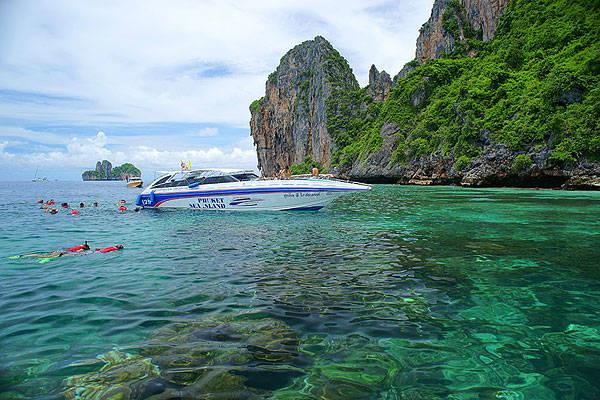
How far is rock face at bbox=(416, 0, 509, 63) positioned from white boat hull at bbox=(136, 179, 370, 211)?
67298 millimetres

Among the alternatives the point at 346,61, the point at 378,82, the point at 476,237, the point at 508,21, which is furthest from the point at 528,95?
the point at 346,61

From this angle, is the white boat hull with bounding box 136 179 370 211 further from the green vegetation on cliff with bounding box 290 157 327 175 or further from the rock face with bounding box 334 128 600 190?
the green vegetation on cliff with bounding box 290 157 327 175

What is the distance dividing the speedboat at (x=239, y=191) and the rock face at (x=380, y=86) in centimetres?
9196

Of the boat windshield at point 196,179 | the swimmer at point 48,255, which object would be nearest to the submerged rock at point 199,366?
the swimmer at point 48,255

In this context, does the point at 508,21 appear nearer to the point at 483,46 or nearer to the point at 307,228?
the point at 483,46

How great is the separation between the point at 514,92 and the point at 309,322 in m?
48.3

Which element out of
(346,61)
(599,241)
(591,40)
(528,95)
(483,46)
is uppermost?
(346,61)

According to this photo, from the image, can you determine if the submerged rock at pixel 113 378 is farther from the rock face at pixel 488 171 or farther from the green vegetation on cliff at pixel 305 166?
the green vegetation on cliff at pixel 305 166

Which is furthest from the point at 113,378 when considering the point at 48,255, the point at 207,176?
the point at 207,176

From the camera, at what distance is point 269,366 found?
340 cm

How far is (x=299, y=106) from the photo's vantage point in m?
109

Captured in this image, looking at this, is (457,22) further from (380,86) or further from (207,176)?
(207,176)

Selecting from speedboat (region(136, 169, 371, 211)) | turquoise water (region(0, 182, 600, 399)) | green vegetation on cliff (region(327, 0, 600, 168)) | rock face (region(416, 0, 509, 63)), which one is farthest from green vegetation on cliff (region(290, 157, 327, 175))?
turquoise water (region(0, 182, 600, 399))

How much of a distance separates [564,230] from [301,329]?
11418 mm
